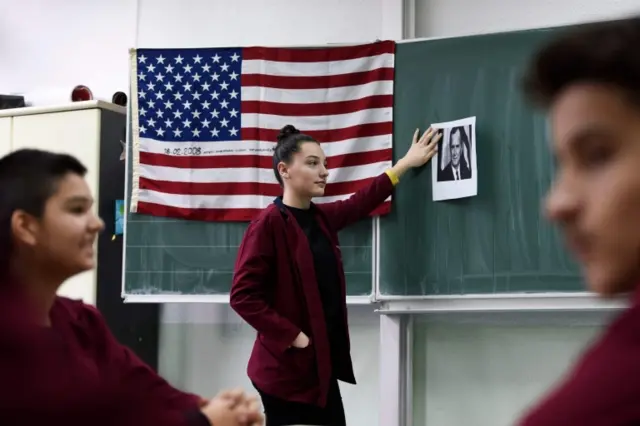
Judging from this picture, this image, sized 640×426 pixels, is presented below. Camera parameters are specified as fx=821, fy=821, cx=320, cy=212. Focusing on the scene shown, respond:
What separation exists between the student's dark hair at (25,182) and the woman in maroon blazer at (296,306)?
1267 mm

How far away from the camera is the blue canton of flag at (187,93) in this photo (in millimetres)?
3600

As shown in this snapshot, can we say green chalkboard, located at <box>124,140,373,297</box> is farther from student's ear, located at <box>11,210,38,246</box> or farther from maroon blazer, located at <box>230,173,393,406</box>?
student's ear, located at <box>11,210,38,246</box>

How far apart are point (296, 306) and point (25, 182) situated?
1421mm

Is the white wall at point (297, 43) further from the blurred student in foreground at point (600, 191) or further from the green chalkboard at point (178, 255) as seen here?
the blurred student in foreground at point (600, 191)

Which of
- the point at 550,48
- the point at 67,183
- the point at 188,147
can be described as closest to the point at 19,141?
the point at 188,147

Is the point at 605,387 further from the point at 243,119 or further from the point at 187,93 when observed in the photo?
the point at 187,93

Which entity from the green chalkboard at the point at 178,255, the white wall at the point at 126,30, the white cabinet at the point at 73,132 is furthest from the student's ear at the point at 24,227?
the white wall at the point at 126,30

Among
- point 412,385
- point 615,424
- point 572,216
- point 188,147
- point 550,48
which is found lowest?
point 412,385

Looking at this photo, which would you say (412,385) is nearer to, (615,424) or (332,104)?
(332,104)

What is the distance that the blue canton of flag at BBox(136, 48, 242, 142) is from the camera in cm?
360

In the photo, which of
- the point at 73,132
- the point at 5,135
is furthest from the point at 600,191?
the point at 5,135

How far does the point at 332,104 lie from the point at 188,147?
2.24ft

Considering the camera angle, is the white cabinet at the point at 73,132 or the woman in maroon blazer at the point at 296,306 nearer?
the woman in maroon blazer at the point at 296,306

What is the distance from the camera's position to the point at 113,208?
3807mm
